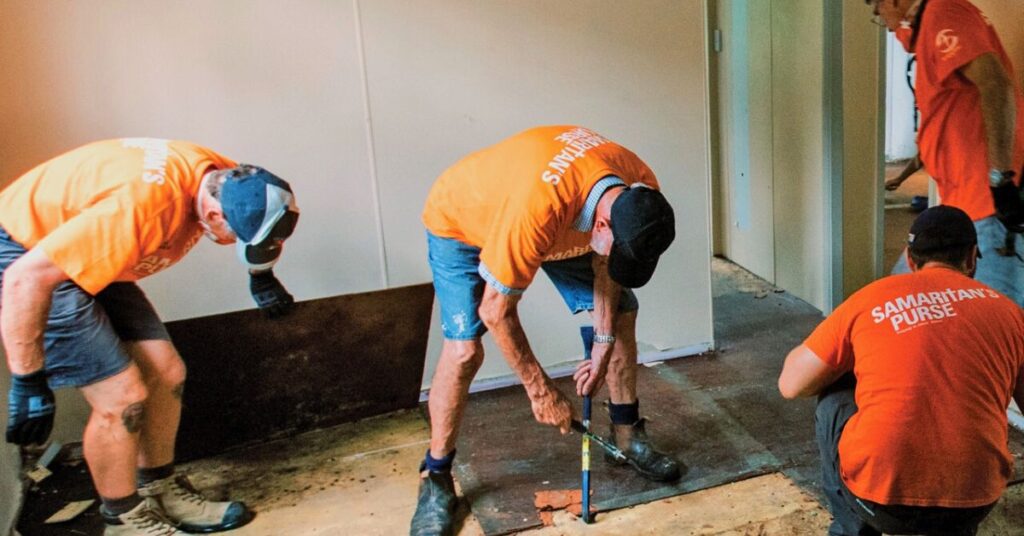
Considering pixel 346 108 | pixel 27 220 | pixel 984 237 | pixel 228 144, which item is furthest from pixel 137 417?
pixel 984 237

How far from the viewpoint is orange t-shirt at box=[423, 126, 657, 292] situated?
2.10 meters

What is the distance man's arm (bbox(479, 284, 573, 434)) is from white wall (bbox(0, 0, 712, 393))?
1033mm

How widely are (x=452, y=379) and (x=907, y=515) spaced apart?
1233 millimetres

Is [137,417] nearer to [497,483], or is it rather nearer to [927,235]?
[497,483]

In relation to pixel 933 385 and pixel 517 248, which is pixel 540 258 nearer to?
pixel 517 248

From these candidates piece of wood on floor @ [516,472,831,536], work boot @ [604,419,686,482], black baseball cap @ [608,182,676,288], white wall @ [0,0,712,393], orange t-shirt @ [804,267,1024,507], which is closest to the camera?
orange t-shirt @ [804,267,1024,507]

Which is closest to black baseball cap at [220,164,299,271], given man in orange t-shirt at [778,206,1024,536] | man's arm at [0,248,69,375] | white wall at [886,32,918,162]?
man's arm at [0,248,69,375]

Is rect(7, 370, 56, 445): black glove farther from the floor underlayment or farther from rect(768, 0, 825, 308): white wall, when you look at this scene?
rect(768, 0, 825, 308): white wall

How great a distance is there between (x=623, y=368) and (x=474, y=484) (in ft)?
1.94

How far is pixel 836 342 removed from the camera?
1770 mm

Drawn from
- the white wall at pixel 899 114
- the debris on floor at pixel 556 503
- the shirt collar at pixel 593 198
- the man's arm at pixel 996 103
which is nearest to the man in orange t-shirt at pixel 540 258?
the shirt collar at pixel 593 198

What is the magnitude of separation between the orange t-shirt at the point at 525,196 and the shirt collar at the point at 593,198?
1 centimetres

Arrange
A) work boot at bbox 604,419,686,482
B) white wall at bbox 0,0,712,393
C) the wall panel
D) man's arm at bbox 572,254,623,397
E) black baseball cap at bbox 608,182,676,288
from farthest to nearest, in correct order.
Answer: the wall panel → white wall at bbox 0,0,712,393 → work boot at bbox 604,419,686,482 → man's arm at bbox 572,254,623,397 → black baseball cap at bbox 608,182,676,288

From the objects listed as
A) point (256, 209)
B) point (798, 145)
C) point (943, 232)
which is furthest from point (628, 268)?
point (798, 145)
